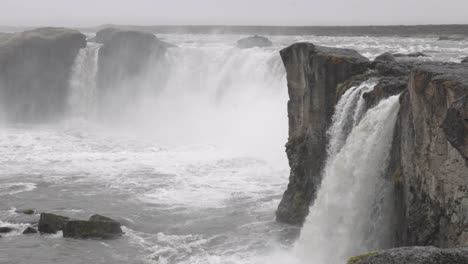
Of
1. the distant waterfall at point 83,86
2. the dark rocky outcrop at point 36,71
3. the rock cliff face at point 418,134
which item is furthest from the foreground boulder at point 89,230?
the dark rocky outcrop at point 36,71

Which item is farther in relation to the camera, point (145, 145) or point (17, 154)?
point (145, 145)

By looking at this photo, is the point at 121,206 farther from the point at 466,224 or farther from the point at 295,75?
the point at 466,224

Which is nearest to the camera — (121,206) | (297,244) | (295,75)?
(297,244)

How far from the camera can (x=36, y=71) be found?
52656mm

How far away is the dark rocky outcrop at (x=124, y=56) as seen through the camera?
54.1 m

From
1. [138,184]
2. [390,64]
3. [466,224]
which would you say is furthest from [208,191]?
[466,224]

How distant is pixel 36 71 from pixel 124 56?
7.06 m

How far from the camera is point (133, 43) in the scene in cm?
5434

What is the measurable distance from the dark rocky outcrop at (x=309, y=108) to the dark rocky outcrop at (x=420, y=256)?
48.9 ft

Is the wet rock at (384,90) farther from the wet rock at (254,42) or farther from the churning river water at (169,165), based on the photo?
the wet rock at (254,42)

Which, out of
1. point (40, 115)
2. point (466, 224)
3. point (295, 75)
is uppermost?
point (295, 75)

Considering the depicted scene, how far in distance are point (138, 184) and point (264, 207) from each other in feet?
23.6

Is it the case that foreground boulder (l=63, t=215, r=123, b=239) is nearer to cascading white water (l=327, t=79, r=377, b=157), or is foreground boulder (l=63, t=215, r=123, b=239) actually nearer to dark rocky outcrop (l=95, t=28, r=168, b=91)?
cascading white water (l=327, t=79, r=377, b=157)

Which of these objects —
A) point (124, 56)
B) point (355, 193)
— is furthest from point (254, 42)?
point (355, 193)
